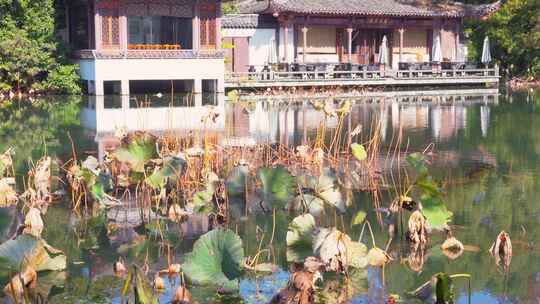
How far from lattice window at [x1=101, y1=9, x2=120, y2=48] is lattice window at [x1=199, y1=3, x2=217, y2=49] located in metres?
2.54

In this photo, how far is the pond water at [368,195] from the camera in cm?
576

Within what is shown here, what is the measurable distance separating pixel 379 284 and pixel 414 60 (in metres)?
27.1

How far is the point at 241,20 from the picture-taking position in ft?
90.1

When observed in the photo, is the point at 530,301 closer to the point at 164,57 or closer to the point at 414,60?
the point at 164,57

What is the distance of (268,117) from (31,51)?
28.2ft

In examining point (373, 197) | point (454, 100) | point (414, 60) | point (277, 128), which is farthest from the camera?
point (414, 60)

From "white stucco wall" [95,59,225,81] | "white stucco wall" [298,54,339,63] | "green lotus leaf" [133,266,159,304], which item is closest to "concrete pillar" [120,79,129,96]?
"white stucco wall" [95,59,225,81]

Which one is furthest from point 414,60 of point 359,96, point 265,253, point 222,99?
point 265,253

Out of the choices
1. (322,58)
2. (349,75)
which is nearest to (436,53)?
(322,58)

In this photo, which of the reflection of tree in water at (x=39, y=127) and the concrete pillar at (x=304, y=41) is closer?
the reflection of tree in water at (x=39, y=127)

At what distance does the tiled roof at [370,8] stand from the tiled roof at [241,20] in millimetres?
705

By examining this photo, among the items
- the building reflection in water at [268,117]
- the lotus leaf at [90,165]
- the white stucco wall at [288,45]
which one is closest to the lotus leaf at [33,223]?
the lotus leaf at [90,165]

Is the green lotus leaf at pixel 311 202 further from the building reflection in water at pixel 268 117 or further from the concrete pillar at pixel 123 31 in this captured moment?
the concrete pillar at pixel 123 31

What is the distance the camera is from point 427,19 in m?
31.2
